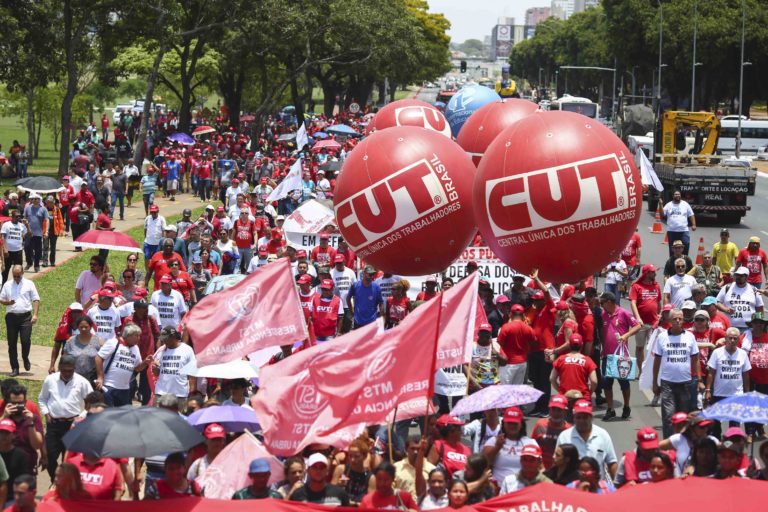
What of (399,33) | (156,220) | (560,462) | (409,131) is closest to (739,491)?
(560,462)

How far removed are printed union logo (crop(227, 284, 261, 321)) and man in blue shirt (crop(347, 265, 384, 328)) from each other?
4755 mm

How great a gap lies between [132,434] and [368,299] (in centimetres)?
766

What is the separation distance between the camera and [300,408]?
376 inches

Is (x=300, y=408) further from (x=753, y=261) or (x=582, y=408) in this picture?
(x=753, y=261)

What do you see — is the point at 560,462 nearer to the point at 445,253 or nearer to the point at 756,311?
the point at 445,253

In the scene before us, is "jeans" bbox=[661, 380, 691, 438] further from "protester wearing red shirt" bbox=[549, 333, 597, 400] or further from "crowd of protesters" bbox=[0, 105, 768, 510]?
"protester wearing red shirt" bbox=[549, 333, 597, 400]

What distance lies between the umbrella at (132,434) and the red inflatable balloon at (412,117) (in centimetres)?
1410

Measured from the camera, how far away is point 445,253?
607 inches

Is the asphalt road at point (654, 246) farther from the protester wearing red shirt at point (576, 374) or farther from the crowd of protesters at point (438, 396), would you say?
the protester wearing red shirt at point (576, 374)

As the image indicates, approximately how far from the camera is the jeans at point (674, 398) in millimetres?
13367

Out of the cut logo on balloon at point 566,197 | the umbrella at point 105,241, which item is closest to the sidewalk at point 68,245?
the umbrella at point 105,241

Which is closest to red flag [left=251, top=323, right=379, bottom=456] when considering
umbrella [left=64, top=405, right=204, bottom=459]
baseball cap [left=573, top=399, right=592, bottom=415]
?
umbrella [left=64, top=405, right=204, bottom=459]

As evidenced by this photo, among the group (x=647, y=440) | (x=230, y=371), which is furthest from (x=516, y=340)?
(x=647, y=440)

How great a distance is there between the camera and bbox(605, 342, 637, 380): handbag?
14.6m
